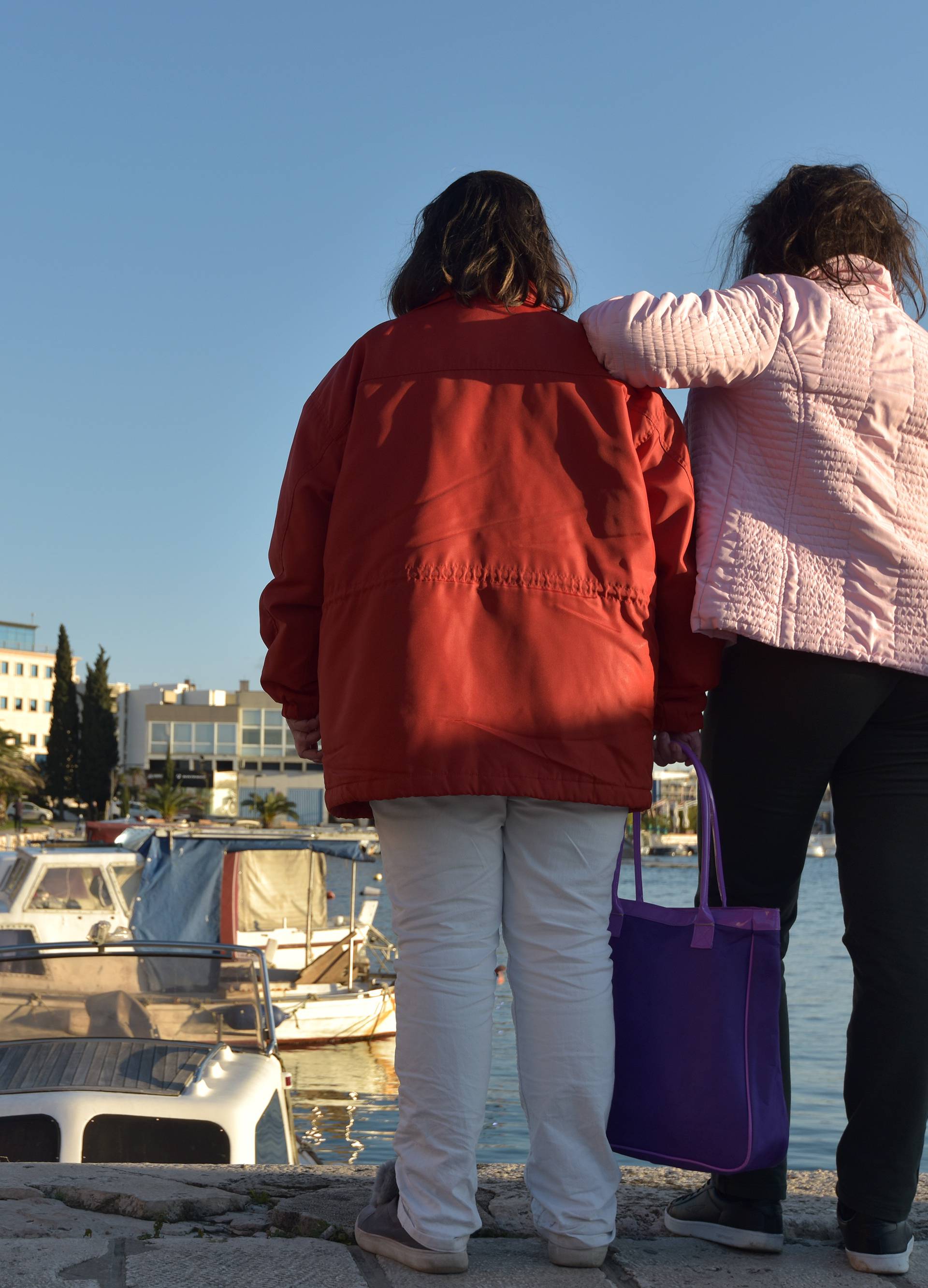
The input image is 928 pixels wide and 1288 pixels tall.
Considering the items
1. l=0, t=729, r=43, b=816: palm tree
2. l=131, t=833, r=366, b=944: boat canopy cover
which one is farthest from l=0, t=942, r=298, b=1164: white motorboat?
l=0, t=729, r=43, b=816: palm tree

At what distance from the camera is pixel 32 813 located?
3504 inches

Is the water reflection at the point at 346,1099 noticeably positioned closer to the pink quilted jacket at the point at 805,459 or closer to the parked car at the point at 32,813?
the pink quilted jacket at the point at 805,459

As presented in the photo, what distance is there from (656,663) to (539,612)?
33 centimetres

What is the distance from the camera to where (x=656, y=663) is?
2537mm

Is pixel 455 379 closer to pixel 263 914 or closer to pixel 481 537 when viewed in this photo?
pixel 481 537

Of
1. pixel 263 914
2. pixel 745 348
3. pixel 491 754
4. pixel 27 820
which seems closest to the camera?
pixel 491 754

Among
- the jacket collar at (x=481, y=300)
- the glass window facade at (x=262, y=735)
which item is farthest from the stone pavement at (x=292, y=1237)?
the glass window facade at (x=262, y=735)

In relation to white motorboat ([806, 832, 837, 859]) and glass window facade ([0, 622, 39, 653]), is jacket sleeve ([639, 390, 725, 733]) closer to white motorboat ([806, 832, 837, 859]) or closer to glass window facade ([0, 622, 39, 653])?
white motorboat ([806, 832, 837, 859])

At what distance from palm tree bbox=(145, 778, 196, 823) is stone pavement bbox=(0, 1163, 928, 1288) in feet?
270

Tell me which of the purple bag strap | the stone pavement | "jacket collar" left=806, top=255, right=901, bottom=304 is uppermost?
"jacket collar" left=806, top=255, right=901, bottom=304

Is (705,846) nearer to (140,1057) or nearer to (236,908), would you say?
(140,1057)

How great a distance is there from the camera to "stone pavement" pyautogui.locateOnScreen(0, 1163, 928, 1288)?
6.99ft

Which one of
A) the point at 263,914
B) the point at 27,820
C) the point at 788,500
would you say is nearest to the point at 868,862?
the point at 788,500

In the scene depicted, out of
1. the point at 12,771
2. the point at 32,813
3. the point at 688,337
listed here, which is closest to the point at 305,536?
the point at 688,337
